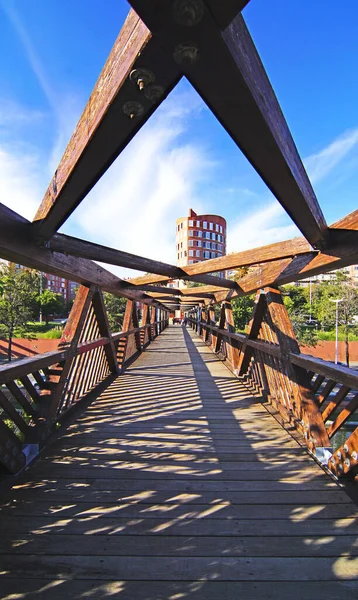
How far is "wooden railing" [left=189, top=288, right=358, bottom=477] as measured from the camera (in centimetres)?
215

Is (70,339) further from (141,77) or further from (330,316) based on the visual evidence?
(330,316)

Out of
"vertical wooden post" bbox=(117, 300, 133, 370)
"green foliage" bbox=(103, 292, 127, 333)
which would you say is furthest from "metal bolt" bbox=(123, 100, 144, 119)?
"green foliage" bbox=(103, 292, 127, 333)

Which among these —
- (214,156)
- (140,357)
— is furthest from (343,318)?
(214,156)

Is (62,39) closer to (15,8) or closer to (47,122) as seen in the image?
(15,8)

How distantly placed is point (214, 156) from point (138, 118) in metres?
3.05

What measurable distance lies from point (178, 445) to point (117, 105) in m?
2.70

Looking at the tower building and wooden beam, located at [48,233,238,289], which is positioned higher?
the tower building

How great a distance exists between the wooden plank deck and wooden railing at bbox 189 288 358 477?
179mm

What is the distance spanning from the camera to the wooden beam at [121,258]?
101 inches

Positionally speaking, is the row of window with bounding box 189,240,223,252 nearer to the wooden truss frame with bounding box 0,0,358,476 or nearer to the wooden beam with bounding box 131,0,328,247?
the wooden truss frame with bounding box 0,0,358,476

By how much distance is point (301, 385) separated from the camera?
2.90 m

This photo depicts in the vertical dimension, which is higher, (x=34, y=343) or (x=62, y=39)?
(x=62, y=39)

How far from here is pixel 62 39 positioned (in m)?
1.74

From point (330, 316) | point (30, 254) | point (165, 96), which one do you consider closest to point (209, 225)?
point (330, 316)
